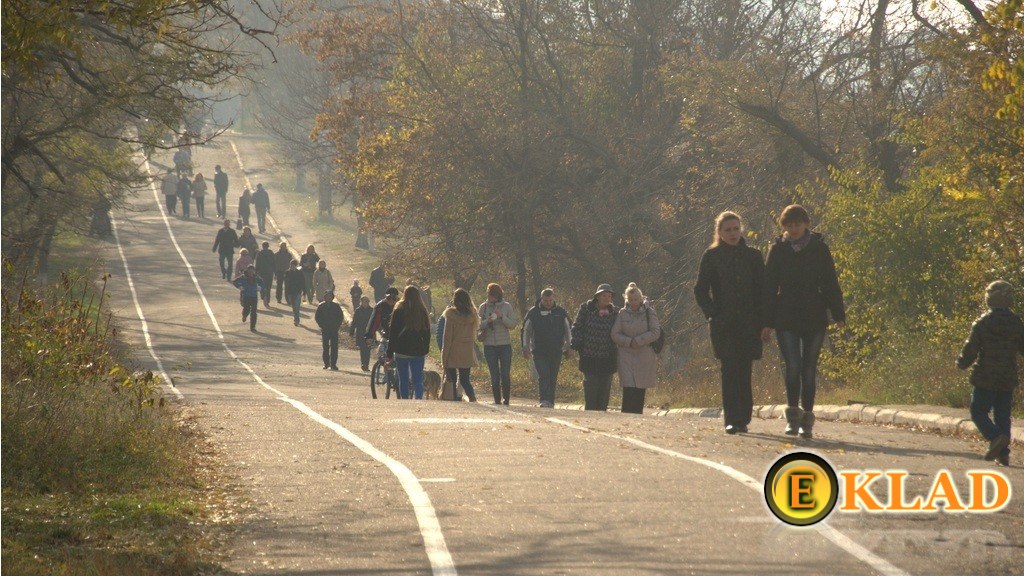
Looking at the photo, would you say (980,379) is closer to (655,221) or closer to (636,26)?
(655,221)

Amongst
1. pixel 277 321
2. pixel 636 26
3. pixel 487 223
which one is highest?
pixel 636 26

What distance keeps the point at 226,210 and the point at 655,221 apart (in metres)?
43.4

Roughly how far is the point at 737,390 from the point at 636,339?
4.95 metres

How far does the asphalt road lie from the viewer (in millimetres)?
7430

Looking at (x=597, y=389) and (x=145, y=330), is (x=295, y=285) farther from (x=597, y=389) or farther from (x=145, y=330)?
(x=597, y=389)

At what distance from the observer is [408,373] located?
2055cm

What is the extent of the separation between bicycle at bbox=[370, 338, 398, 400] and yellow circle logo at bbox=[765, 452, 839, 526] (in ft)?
43.1

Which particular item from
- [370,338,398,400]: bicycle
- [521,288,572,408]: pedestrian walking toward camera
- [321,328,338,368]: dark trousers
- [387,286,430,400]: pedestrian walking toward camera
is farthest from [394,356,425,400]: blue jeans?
[321,328,338,368]: dark trousers

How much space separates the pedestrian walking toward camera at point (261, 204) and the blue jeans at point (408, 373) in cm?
4558

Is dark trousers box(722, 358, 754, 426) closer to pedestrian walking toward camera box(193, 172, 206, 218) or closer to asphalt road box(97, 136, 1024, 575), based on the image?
asphalt road box(97, 136, 1024, 575)

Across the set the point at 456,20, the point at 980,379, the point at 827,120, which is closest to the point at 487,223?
the point at 456,20

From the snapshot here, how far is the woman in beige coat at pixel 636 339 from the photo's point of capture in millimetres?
17688

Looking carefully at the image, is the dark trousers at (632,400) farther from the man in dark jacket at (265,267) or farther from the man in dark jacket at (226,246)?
the man in dark jacket at (226,246)

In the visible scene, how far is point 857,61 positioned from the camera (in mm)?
26156
